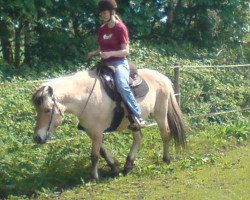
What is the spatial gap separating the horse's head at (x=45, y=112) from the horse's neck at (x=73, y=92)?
0.14 meters

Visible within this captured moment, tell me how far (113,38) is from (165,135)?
2089 millimetres

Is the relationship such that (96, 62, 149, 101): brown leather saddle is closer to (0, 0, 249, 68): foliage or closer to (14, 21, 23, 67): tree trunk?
(0, 0, 249, 68): foliage

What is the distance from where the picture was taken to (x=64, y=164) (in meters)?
9.60

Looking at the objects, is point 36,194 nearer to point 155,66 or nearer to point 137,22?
point 155,66

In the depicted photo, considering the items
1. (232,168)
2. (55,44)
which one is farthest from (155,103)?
(55,44)

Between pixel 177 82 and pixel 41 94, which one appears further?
pixel 177 82

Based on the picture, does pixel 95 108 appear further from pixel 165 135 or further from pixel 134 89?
Result: pixel 165 135

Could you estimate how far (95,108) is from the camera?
925 cm

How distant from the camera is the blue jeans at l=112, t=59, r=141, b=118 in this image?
9312 millimetres

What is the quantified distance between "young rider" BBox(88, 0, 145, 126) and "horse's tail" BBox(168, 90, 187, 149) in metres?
1.48

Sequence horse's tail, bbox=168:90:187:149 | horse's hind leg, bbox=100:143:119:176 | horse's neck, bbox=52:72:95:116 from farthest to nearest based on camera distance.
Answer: horse's tail, bbox=168:90:187:149 → horse's hind leg, bbox=100:143:119:176 → horse's neck, bbox=52:72:95:116

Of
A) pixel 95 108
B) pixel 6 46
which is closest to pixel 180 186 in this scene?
pixel 95 108

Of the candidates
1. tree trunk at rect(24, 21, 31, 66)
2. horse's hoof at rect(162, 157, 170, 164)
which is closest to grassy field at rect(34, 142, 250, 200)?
horse's hoof at rect(162, 157, 170, 164)

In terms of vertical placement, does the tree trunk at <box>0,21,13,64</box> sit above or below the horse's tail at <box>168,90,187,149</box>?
above
